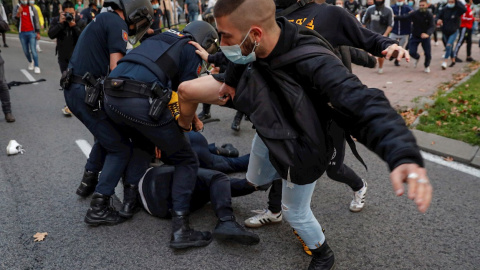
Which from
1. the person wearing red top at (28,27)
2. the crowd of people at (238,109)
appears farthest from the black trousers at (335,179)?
the person wearing red top at (28,27)

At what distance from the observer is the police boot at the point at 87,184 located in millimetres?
3562

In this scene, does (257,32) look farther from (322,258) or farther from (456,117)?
(456,117)

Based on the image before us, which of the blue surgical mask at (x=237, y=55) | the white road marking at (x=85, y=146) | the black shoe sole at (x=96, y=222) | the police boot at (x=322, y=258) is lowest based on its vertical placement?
the white road marking at (x=85, y=146)

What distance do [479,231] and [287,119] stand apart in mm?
2042

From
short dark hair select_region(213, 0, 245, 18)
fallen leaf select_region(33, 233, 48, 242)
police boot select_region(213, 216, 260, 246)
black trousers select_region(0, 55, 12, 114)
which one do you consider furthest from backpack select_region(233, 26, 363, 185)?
black trousers select_region(0, 55, 12, 114)

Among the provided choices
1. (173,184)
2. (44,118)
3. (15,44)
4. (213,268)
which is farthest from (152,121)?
A: (15,44)

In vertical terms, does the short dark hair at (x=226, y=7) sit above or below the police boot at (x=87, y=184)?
above

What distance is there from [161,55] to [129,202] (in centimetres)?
127

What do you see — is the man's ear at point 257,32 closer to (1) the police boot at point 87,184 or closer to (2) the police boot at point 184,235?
(2) the police boot at point 184,235

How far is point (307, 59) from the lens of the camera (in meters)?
1.71

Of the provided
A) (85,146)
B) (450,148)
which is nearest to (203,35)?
(85,146)

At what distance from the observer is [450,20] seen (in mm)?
9758

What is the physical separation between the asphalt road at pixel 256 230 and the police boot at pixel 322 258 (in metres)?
0.15

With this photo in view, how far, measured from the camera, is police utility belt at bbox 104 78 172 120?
269cm
